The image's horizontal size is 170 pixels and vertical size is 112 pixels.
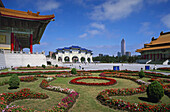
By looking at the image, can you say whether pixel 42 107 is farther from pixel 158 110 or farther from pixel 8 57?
pixel 8 57

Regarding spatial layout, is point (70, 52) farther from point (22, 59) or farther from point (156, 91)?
point (156, 91)

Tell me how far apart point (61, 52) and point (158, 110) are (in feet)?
185

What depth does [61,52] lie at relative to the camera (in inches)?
2299

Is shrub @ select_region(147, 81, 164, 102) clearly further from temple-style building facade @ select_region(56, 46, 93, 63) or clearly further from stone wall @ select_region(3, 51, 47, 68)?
temple-style building facade @ select_region(56, 46, 93, 63)

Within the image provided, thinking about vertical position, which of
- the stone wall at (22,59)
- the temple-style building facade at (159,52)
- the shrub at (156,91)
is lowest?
the shrub at (156,91)

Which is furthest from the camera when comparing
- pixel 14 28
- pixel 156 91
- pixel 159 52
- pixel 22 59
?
pixel 159 52

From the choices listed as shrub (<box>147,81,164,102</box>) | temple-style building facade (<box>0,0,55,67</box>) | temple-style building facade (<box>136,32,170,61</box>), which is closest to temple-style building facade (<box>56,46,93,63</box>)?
temple-style building facade (<box>136,32,170,61</box>)

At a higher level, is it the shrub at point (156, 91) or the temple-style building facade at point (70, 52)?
the temple-style building facade at point (70, 52)

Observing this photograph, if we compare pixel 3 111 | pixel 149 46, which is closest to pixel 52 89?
pixel 3 111

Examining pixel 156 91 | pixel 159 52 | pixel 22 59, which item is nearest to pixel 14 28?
pixel 22 59

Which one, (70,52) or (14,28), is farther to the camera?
(70,52)

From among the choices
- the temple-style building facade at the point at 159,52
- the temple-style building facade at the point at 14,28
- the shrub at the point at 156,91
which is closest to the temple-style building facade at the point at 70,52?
the temple-style building facade at the point at 159,52

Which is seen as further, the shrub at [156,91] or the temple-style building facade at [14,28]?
the temple-style building facade at [14,28]

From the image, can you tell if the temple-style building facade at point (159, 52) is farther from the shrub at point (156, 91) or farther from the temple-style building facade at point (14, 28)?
the shrub at point (156, 91)
